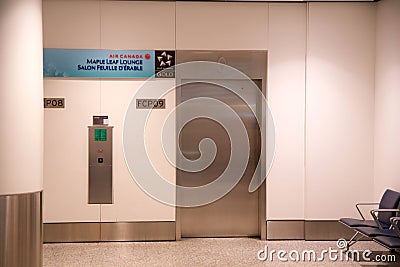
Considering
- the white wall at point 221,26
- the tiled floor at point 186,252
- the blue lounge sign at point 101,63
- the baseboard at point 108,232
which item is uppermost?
the white wall at point 221,26

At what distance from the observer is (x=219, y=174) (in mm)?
8844

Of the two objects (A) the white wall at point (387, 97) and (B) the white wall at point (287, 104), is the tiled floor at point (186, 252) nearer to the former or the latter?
(B) the white wall at point (287, 104)

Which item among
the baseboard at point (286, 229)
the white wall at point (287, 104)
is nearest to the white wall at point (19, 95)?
the white wall at point (287, 104)

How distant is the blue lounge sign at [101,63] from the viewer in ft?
27.4

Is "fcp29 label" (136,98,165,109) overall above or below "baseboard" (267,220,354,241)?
above

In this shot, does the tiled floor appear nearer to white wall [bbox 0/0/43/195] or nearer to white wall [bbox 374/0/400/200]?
white wall [bbox 374/0/400/200]

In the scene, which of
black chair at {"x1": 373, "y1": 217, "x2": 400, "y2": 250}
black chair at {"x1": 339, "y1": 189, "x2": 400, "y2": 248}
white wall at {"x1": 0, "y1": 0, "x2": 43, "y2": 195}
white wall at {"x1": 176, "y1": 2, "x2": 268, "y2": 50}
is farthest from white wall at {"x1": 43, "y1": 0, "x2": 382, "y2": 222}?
white wall at {"x1": 0, "y1": 0, "x2": 43, "y2": 195}

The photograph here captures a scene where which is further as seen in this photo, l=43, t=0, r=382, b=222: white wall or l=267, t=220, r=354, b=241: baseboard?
l=267, t=220, r=354, b=241: baseboard

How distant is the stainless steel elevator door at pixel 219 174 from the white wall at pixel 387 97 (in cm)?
179

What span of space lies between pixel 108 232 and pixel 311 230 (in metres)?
3.01

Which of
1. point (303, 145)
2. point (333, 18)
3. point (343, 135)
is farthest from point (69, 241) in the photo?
point (333, 18)

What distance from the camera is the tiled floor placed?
7.29m

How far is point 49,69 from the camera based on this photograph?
834cm

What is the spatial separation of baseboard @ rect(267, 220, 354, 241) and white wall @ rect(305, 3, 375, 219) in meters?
0.11
